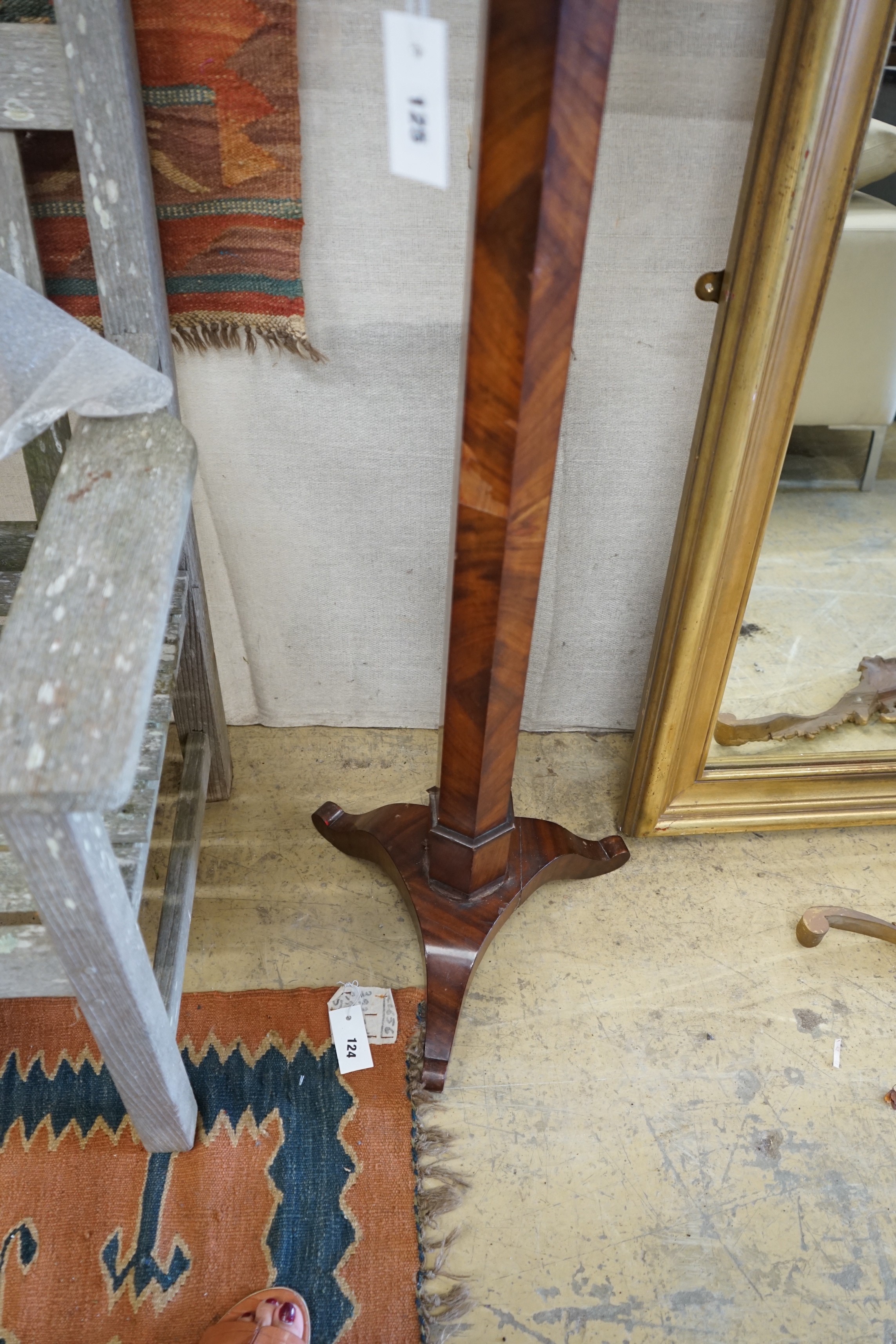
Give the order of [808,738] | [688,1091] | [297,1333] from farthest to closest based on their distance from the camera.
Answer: [808,738] → [688,1091] → [297,1333]

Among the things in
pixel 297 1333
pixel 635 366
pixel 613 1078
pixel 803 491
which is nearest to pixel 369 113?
pixel 635 366

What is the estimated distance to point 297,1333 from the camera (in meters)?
1.01

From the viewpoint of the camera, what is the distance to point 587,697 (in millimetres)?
Result: 1731

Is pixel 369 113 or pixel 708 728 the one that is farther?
pixel 708 728

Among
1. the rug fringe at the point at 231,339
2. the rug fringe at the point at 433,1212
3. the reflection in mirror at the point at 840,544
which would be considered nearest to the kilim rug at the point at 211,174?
the rug fringe at the point at 231,339

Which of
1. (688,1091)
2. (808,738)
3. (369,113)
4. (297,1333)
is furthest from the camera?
(808,738)

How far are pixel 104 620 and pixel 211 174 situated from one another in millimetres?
700

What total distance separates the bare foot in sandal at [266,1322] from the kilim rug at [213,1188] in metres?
0.03

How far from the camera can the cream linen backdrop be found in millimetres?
1121

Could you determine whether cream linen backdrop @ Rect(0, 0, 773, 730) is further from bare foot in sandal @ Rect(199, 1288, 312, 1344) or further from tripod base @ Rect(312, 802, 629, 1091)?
bare foot in sandal @ Rect(199, 1288, 312, 1344)

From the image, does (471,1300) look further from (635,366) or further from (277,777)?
(635,366)

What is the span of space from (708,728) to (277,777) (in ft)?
2.50

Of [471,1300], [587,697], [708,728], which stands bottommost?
[471,1300]

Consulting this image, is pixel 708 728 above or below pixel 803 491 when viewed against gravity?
below
